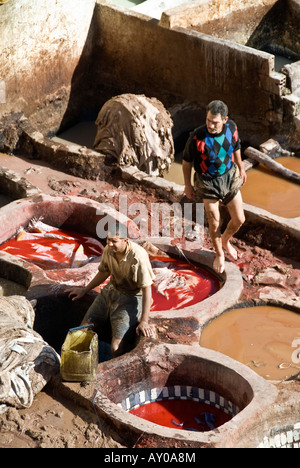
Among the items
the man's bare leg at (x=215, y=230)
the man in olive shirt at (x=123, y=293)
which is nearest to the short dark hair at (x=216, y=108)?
the man's bare leg at (x=215, y=230)

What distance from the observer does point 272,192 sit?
11375 millimetres

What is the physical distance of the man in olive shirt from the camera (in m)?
7.92

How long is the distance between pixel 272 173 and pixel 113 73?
343cm

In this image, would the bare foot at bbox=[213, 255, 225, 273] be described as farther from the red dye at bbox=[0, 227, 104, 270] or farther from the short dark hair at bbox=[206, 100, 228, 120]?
the short dark hair at bbox=[206, 100, 228, 120]

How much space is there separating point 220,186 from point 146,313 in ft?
5.20

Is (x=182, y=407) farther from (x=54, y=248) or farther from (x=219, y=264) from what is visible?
(x=54, y=248)

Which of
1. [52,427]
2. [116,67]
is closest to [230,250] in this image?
[52,427]

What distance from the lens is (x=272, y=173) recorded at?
38.7 ft

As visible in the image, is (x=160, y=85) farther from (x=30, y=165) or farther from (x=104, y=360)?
(x=104, y=360)

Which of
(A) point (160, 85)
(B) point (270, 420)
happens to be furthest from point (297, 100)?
(B) point (270, 420)

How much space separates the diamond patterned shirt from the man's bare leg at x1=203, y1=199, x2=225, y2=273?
35 centimetres

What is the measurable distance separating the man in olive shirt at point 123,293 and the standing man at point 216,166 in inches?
42.9

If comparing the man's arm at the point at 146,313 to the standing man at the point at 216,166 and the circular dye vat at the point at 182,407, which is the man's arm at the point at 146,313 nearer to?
the circular dye vat at the point at 182,407

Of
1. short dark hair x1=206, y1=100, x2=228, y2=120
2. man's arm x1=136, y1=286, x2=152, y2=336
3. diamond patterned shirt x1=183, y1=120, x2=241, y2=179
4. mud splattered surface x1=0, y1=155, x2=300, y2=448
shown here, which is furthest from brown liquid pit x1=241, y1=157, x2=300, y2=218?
man's arm x1=136, y1=286, x2=152, y2=336
